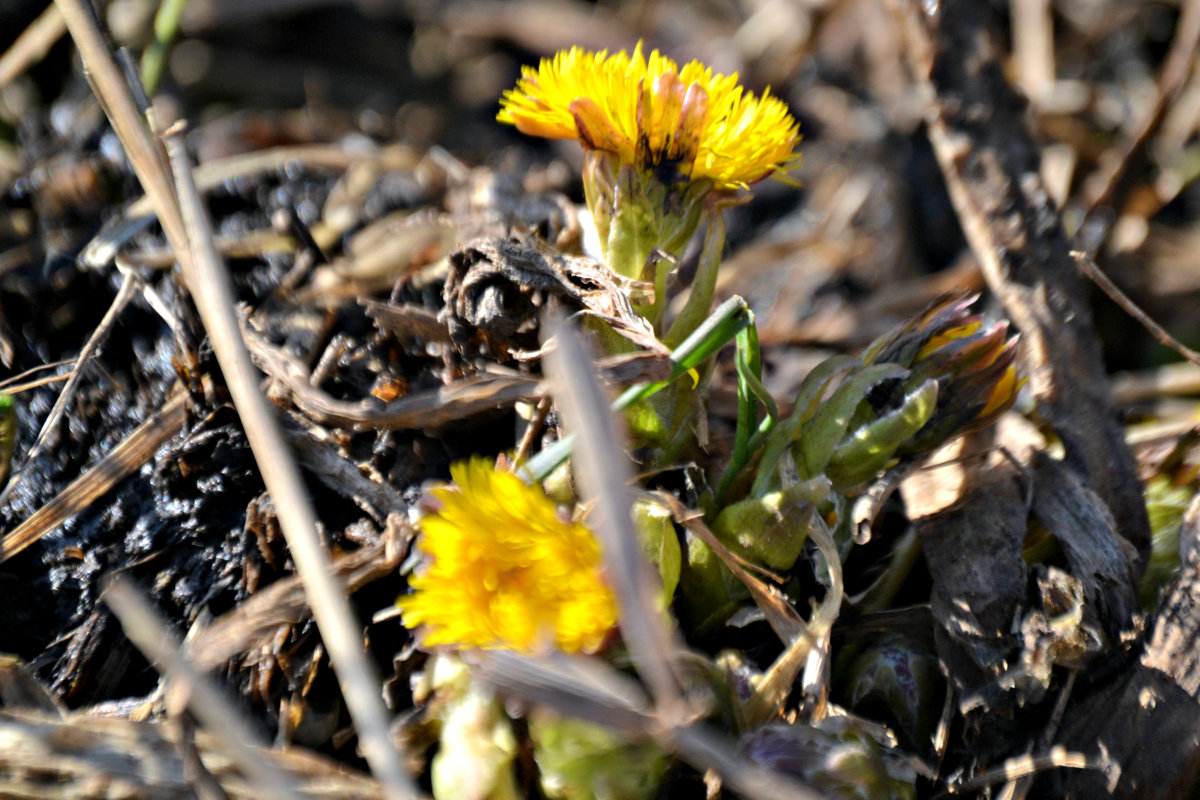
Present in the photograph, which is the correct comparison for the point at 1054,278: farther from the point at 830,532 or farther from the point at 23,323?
the point at 23,323

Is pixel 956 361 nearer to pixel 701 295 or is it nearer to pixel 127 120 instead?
pixel 701 295

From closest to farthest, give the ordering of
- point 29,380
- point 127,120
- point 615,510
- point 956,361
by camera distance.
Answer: point 615,510 < point 127,120 < point 956,361 < point 29,380

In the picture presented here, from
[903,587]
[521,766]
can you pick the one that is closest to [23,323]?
[521,766]

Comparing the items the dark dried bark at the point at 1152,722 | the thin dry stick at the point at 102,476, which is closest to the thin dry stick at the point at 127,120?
the thin dry stick at the point at 102,476

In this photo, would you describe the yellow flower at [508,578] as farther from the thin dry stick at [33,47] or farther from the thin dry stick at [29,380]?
the thin dry stick at [33,47]

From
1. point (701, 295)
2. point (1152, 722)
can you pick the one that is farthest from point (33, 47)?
point (1152, 722)

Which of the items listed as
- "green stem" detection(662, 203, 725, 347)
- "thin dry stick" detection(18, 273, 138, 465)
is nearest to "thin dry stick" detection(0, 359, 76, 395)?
"thin dry stick" detection(18, 273, 138, 465)
